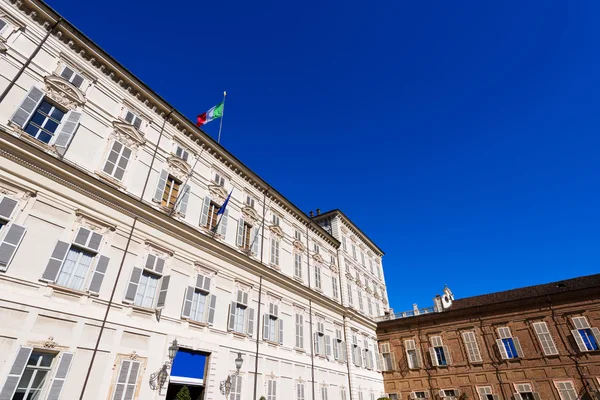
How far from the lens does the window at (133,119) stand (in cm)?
1535

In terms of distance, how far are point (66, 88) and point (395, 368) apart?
101 feet

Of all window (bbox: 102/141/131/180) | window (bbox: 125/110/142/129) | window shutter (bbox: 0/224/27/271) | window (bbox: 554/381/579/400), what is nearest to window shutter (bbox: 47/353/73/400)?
window shutter (bbox: 0/224/27/271)

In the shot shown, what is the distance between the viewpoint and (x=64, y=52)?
44.8ft

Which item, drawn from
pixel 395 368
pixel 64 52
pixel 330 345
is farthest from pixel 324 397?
pixel 64 52

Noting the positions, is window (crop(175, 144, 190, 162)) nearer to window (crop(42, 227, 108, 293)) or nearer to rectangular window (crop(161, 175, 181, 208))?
rectangular window (crop(161, 175, 181, 208))

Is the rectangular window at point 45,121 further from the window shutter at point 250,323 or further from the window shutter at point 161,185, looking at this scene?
the window shutter at point 250,323

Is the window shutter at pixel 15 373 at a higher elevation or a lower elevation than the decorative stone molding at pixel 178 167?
lower

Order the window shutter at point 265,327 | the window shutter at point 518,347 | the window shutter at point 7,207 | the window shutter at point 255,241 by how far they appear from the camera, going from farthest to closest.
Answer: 1. the window shutter at point 518,347
2. the window shutter at point 255,241
3. the window shutter at point 265,327
4. the window shutter at point 7,207

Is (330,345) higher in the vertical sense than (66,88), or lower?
lower

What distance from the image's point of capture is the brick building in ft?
76.4

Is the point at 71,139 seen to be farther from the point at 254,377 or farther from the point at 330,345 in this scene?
the point at 330,345

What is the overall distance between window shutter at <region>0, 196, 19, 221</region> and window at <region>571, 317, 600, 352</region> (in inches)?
1304

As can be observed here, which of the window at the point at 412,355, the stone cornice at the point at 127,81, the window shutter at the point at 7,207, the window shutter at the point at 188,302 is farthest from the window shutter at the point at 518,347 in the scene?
the window shutter at the point at 7,207

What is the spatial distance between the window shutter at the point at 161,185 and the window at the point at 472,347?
2625cm
